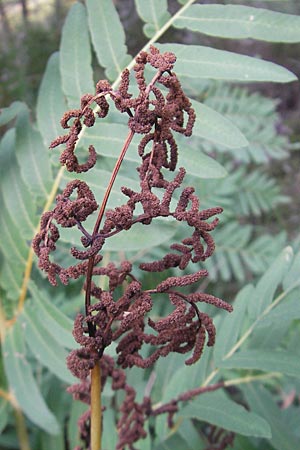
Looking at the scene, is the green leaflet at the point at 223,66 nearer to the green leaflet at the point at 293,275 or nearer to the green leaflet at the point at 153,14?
the green leaflet at the point at 153,14

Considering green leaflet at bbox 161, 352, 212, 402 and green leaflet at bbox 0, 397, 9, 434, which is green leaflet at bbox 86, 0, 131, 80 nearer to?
green leaflet at bbox 161, 352, 212, 402

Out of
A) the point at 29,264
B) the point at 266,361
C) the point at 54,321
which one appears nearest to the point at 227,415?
the point at 266,361

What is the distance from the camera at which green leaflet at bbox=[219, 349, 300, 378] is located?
2.32ft

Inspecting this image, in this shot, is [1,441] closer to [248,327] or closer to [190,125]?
[248,327]

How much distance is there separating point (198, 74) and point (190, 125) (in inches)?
10.7

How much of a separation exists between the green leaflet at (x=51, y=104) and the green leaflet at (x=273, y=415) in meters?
0.47

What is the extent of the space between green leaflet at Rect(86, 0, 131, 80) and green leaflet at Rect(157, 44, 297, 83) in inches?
3.2

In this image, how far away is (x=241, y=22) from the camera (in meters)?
0.82

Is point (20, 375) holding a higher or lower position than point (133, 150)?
lower

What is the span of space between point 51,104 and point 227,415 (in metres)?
0.51

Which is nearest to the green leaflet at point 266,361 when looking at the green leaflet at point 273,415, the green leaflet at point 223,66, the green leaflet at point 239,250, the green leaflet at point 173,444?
the green leaflet at point 273,415

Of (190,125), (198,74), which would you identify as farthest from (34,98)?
(190,125)

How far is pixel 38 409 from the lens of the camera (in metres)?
0.96

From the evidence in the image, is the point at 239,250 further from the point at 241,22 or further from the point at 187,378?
the point at 241,22
